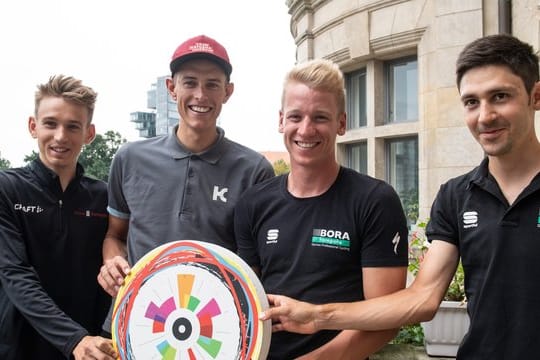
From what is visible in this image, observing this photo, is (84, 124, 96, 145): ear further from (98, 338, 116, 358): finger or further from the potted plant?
the potted plant

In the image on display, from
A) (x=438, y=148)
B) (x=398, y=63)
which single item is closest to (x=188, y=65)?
(x=438, y=148)

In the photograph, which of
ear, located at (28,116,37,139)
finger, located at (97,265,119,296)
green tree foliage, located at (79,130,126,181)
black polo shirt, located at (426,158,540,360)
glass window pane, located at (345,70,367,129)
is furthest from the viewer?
green tree foliage, located at (79,130,126,181)

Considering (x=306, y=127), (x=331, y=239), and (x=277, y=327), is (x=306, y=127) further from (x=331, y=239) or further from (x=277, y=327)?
(x=277, y=327)

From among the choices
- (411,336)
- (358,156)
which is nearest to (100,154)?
(358,156)

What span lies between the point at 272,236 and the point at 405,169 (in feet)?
22.9

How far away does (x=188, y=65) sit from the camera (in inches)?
110

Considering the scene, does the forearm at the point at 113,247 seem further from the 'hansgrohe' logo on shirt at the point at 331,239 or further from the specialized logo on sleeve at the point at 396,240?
the specialized logo on sleeve at the point at 396,240

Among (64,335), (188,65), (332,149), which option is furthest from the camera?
(188,65)

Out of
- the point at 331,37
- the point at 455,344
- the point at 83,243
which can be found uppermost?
the point at 331,37

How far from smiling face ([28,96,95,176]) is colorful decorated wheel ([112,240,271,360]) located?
3.61 ft

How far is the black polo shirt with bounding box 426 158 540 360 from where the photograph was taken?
1.90 metres

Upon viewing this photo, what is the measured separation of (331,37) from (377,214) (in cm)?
→ 781

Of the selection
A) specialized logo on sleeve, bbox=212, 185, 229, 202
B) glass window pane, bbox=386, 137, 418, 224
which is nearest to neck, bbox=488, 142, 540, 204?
specialized logo on sleeve, bbox=212, 185, 229, 202

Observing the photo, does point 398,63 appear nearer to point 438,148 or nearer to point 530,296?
point 438,148
